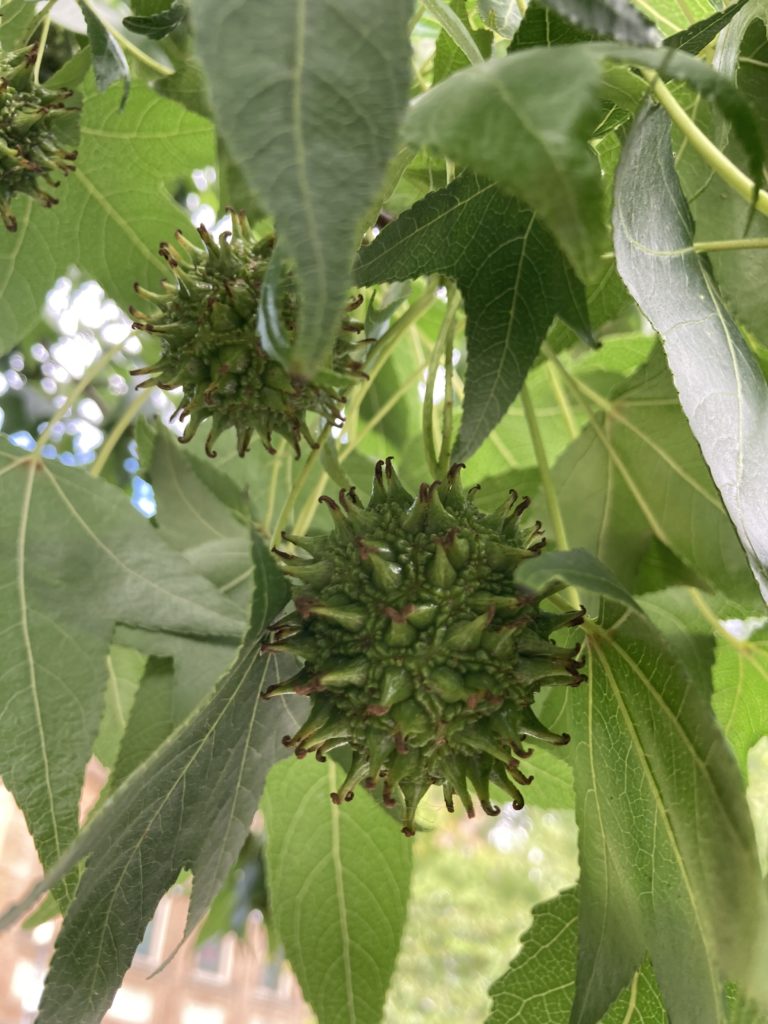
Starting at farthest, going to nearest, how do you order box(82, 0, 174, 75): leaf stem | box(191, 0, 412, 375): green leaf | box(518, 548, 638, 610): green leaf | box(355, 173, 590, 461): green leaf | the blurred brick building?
the blurred brick building
box(82, 0, 174, 75): leaf stem
box(355, 173, 590, 461): green leaf
box(518, 548, 638, 610): green leaf
box(191, 0, 412, 375): green leaf

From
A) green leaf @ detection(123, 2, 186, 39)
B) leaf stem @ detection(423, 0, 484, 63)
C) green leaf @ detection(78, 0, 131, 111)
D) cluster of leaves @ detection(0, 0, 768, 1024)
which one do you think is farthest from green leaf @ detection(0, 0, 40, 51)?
leaf stem @ detection(423, 0, 484, 63)

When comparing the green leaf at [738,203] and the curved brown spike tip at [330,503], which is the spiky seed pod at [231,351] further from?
the green leaf at [738,203]

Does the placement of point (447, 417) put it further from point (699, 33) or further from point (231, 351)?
point (699, 33)

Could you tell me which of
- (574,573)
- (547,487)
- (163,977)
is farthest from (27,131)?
(163,977)

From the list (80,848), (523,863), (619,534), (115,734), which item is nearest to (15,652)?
(115,734)

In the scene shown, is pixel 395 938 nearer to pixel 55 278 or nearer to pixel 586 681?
pixel 586 681

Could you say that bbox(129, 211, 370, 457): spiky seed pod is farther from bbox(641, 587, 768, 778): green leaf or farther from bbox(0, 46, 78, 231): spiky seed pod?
bbox(641, 587, 768, 778): green leaf

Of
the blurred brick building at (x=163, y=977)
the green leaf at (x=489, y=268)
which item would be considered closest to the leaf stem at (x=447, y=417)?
the green leaf at (x=489, y=268)
